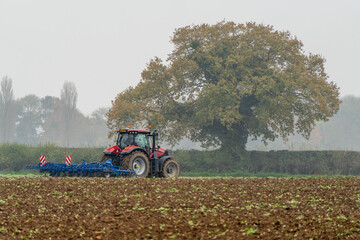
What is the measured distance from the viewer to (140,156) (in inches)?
843

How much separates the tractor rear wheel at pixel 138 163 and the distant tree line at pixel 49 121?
5823cm

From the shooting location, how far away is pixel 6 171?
32.1 metres

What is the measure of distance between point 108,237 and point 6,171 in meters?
24.8

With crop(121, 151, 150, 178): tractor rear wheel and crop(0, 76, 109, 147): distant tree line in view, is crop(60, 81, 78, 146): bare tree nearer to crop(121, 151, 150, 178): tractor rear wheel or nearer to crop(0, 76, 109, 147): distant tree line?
crop(0, 76, 109, 147): distant tree line

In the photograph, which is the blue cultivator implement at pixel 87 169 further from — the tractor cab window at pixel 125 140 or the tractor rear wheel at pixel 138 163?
the tractor cab window at pixel 125 140

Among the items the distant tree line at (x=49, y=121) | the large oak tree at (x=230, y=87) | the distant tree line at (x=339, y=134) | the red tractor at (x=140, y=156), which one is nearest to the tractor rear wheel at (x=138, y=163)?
the red tractor at (x=140, y=156)

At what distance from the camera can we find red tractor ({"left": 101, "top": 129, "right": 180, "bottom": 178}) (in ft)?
70.0

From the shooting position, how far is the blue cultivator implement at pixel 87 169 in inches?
823

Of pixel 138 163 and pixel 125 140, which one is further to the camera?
pixel 125 140

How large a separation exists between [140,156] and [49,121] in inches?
2839

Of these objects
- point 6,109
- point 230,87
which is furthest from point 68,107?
point 230,87

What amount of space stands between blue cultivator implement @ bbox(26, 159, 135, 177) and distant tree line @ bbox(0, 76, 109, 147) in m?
57.0

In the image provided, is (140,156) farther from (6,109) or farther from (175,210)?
(6,109)

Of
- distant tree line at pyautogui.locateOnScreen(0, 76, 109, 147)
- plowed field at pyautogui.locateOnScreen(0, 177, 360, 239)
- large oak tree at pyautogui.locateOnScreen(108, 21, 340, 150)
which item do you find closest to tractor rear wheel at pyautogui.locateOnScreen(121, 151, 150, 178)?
plowed field at pyautogui.locateOnScreen(0, 177, 360, 239)
